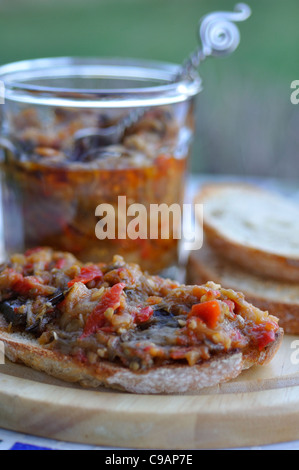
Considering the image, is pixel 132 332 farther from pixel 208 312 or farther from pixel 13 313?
pixel 13 313

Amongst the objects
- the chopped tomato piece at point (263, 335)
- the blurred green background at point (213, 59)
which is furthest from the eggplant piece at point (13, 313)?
the blurred green background at point (213, 59)

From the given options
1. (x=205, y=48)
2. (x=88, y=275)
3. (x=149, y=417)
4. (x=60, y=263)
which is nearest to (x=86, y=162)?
(x=60, y=263)

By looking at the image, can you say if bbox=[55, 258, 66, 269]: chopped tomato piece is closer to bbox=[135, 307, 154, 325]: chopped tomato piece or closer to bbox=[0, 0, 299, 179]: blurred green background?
bbox=[135, 307, 154, 325]: chopped tomato piece

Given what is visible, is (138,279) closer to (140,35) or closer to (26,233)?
(26,233)

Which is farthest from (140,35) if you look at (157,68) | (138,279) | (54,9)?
(138,279)

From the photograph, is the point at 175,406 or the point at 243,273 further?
the point at 243,273

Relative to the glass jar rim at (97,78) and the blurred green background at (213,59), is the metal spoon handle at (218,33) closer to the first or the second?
the glass jar rim at (97,78)
